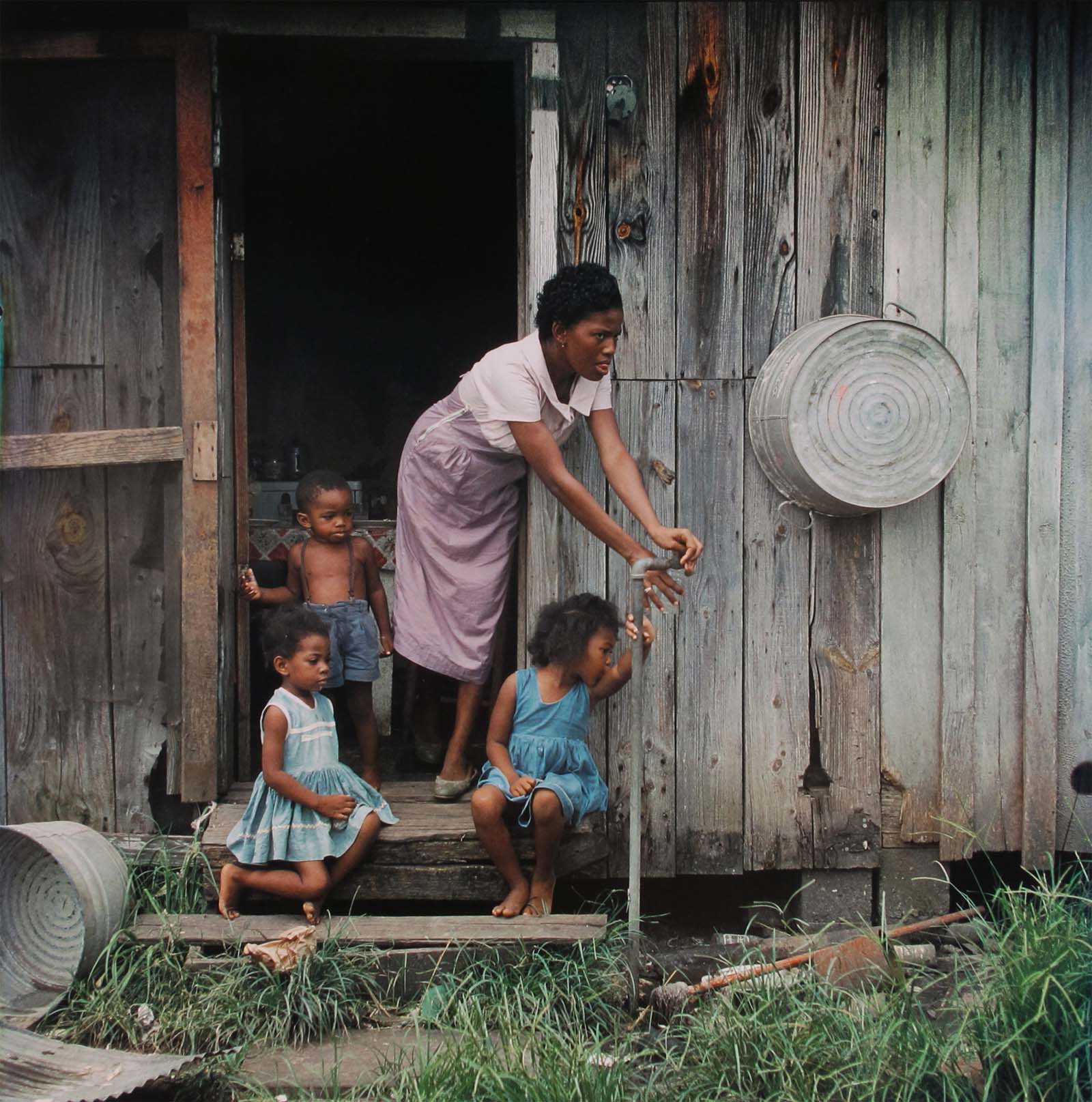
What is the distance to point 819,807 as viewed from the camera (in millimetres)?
3969

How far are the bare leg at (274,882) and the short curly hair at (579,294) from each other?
1843 millimetres

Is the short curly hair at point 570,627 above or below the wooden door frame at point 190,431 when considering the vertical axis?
below

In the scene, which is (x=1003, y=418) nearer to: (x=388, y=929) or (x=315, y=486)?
(x=315, y=486)

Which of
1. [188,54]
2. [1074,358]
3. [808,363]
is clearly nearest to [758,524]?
[808,363]

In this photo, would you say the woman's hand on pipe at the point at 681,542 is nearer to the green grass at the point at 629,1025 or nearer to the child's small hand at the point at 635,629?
the child's small hand at the point at 635,629

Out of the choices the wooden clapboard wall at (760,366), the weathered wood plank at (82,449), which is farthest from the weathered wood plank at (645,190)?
the weathered wood plank at (82,449)

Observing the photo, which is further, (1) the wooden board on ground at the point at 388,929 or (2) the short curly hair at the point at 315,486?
(2) the short curly hair at the point at 315,486

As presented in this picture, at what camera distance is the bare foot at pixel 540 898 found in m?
3.56

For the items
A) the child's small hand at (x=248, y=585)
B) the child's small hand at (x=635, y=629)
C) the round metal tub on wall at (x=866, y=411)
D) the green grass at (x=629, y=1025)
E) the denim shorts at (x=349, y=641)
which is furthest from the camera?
the denim shorts at (x=349, y=641)

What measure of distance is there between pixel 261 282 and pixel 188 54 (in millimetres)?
A: 3650

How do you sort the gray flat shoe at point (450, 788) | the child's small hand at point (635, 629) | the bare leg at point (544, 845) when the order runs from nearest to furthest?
the child's small hand at point (635, 629), the bare leg at point (544, 845), the gray flat shoe at point (450, 788)

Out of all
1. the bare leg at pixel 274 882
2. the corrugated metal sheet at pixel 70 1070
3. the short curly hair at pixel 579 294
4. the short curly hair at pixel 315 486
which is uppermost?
the short curly hair at pixel 579 294

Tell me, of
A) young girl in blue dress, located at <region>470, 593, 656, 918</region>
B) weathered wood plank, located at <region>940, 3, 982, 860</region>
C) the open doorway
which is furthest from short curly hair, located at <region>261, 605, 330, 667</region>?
the open doorway

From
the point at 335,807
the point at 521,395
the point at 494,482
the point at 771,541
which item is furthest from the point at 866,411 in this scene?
the point at 335,807
